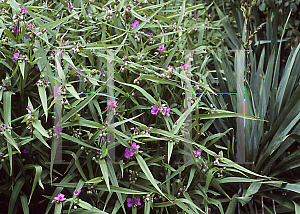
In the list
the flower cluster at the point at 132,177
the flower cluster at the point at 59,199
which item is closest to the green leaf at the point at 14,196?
the flower cluster at the point at 59,199

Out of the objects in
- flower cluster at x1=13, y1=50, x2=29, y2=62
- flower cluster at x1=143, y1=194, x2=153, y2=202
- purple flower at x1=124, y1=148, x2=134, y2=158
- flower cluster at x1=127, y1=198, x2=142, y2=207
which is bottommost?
flower cluster at x1=127, y1=198, x2=142, y2=207

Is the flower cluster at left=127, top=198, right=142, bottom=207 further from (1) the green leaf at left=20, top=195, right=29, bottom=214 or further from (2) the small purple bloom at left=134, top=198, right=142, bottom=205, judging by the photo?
(1) the green leaf at left=20, top=195, right=29, bottom=214

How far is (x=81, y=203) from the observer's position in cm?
102

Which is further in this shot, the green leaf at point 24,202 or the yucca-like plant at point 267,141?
the yucca-like plant at point 267,141

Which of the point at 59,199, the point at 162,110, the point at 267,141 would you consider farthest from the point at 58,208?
the point at 267,141

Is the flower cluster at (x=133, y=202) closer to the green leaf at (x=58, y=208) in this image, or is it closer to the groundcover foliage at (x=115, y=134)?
the groundcover foliage at (x=115, y=134)

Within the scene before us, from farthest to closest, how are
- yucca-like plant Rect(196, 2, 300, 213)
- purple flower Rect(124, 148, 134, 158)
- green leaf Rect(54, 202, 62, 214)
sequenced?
yucca-like plant Rect(196, 2, 300, 213) < purple flower Rect(124, 148, 134, 158) < green leaf Rect(54, 202, 62, 214)

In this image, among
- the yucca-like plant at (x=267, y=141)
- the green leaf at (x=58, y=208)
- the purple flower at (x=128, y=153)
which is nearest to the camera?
the green leaf at (x=58, y=208)

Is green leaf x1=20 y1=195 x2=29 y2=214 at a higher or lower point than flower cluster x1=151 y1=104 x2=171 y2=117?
lower

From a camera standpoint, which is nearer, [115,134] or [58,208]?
[58,208]

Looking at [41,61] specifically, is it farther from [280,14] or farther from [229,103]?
[280,14]

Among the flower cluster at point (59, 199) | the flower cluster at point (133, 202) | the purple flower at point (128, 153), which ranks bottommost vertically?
the flower cluster at point (133, 202)

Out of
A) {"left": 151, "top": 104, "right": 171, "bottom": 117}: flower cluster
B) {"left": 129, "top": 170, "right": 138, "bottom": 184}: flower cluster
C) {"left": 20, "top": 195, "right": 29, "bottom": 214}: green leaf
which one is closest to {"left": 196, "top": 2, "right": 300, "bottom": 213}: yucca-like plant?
{"left": 151, "top": 104, "right": 171, "bottom": 117}: flower cluster

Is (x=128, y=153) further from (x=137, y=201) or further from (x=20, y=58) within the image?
(x=20, y=58)
